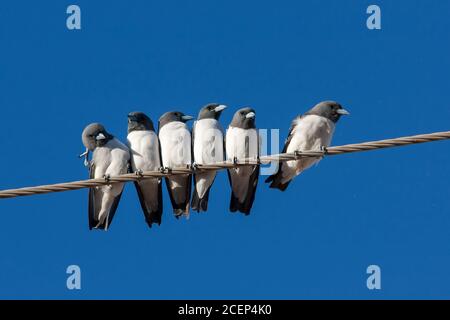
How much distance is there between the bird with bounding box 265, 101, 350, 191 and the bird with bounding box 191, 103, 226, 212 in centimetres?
85

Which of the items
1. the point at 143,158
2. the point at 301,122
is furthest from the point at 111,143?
the point at 301,122

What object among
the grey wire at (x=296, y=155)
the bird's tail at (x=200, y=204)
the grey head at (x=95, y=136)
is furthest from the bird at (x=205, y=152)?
the grey wire at (x=296, y=155)

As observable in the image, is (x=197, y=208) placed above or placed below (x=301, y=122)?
below

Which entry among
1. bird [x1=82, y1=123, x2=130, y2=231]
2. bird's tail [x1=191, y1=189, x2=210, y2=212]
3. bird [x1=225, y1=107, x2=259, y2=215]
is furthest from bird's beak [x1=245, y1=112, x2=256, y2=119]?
bird [x1=82, y1=123, x2=130, y2=231]

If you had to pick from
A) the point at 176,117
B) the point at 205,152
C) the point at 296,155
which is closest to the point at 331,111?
the point at 205,152

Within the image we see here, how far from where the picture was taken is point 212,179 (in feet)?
46.0

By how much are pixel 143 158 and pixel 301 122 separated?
6.81 feet

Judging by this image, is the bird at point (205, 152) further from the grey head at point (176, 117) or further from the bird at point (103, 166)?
the bird at point (103, 166)

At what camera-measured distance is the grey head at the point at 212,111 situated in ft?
46.8

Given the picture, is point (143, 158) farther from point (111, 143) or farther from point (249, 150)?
point (249, 150)

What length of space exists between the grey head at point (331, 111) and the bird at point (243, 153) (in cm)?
93

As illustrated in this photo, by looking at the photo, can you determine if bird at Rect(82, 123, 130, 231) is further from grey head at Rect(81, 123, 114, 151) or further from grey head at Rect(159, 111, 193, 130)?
grey head at Rect(159, 111, 193, 130)

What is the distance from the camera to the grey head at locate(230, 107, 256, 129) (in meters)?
14.0

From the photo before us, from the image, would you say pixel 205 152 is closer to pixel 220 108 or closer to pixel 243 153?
pixel 243 153
